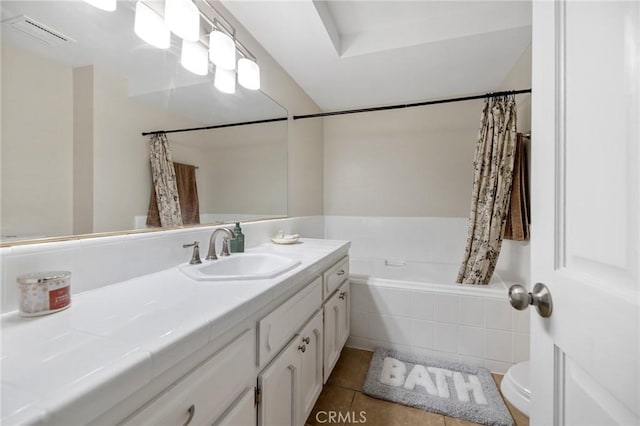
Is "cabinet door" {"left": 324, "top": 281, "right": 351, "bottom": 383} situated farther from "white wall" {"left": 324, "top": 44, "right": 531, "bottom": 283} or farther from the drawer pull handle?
"white wall" {"left": 324, "top": 44, "right": 531, "bottom": 283}

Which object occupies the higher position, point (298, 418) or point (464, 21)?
point (464, 21)

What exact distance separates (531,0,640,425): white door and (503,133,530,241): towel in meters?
1.47

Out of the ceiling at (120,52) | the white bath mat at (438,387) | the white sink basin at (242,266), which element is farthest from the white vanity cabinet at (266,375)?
the ceiling at (120,52)

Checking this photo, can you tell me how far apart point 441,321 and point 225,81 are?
211cm

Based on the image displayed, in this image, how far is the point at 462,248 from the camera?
2619 millimetres

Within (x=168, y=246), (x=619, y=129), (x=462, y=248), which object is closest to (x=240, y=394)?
(x=168, y=246)

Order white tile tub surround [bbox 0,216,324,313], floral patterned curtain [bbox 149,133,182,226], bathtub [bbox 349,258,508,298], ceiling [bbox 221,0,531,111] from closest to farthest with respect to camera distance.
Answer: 1. white tile tub surround [bbox 0,216,324,313]
2. floral patterned curtain [bbox 149,133,182,226]
3. ceiling [bbox 221,0,531,111]
4. bathtub [bbox 349,258,508,298]

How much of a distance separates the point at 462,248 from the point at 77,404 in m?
2.90

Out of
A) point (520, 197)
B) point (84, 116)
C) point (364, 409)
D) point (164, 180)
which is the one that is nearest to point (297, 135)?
point (164, 180)

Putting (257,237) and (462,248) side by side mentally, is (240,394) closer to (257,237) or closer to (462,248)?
(257,237)

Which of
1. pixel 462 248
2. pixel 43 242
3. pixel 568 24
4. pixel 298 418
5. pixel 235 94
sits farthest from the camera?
pixel 462 248

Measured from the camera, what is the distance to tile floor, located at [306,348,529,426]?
133 centimetres

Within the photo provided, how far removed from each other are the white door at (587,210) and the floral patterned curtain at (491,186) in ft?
4.68

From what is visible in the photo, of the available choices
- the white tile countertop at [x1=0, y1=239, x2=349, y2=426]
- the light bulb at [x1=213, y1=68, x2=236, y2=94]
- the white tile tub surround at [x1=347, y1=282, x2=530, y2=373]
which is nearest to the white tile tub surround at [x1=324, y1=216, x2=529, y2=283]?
the white tile tub surround at [x1=347, y1=282, x2=530, y2=373]
